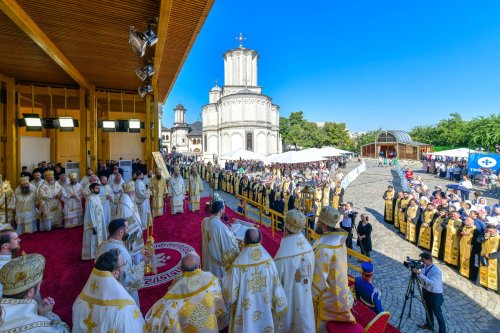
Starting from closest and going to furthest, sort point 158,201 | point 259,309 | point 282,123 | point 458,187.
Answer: point 259,309
point 158,201
point 458,187
point 282,123

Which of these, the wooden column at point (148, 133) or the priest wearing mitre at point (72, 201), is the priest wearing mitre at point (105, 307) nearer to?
the priest wearing mitre at point (72, 201)

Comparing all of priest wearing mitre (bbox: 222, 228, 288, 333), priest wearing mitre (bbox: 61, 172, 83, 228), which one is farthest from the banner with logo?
priest wearing mitre (bbox: 61, 172, 83, 228)

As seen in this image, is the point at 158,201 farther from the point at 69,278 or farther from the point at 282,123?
the point at 282,123

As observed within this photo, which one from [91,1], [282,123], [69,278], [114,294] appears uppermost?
[282,123]

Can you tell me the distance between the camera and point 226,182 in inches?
772

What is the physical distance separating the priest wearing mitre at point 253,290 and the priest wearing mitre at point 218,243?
1.09 meters

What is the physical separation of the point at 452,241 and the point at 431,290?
3955mm

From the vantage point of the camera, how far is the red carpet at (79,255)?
4.66 m

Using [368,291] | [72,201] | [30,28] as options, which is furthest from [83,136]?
[368,291]

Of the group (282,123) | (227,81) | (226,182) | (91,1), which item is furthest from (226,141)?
(91,1)

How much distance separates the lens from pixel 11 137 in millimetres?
10422

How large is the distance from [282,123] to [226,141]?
893 inches

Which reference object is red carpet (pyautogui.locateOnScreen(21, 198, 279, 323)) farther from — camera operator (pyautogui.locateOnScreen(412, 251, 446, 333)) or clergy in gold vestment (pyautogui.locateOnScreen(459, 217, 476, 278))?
clergy in gold vestment (pyautogui.locateOnScreen(459, 217, 476, 278))

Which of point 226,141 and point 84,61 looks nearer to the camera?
point 84,61
